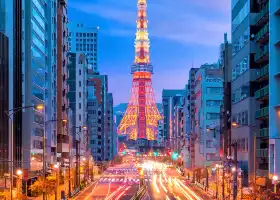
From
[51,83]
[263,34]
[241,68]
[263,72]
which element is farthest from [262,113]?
[51,83]

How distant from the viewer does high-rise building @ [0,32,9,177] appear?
72125 mm

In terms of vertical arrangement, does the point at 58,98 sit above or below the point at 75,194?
above

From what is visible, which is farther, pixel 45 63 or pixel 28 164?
pixel 45 63

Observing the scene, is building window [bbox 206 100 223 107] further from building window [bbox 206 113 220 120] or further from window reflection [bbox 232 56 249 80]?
window reflection [bbox 232 56 249 80]

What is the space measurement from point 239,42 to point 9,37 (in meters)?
26.5

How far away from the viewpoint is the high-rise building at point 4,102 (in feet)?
237

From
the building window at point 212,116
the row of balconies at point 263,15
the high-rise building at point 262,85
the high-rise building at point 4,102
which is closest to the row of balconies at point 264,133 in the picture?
the high-rise building at point 262,85

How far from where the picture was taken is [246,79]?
267ft

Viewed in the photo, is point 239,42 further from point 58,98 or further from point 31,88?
point 58,98

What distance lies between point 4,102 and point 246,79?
26.6 meters

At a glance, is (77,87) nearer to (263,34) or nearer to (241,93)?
(241,93)

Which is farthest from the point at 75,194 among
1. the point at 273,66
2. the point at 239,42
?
the point at 273,66

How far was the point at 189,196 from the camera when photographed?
85312mm

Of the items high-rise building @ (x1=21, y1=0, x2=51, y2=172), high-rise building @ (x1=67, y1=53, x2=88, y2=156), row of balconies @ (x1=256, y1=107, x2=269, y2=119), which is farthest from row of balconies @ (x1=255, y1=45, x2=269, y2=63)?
high-rise building @ (x1=67, y1=53, x2=88, y2=156)
